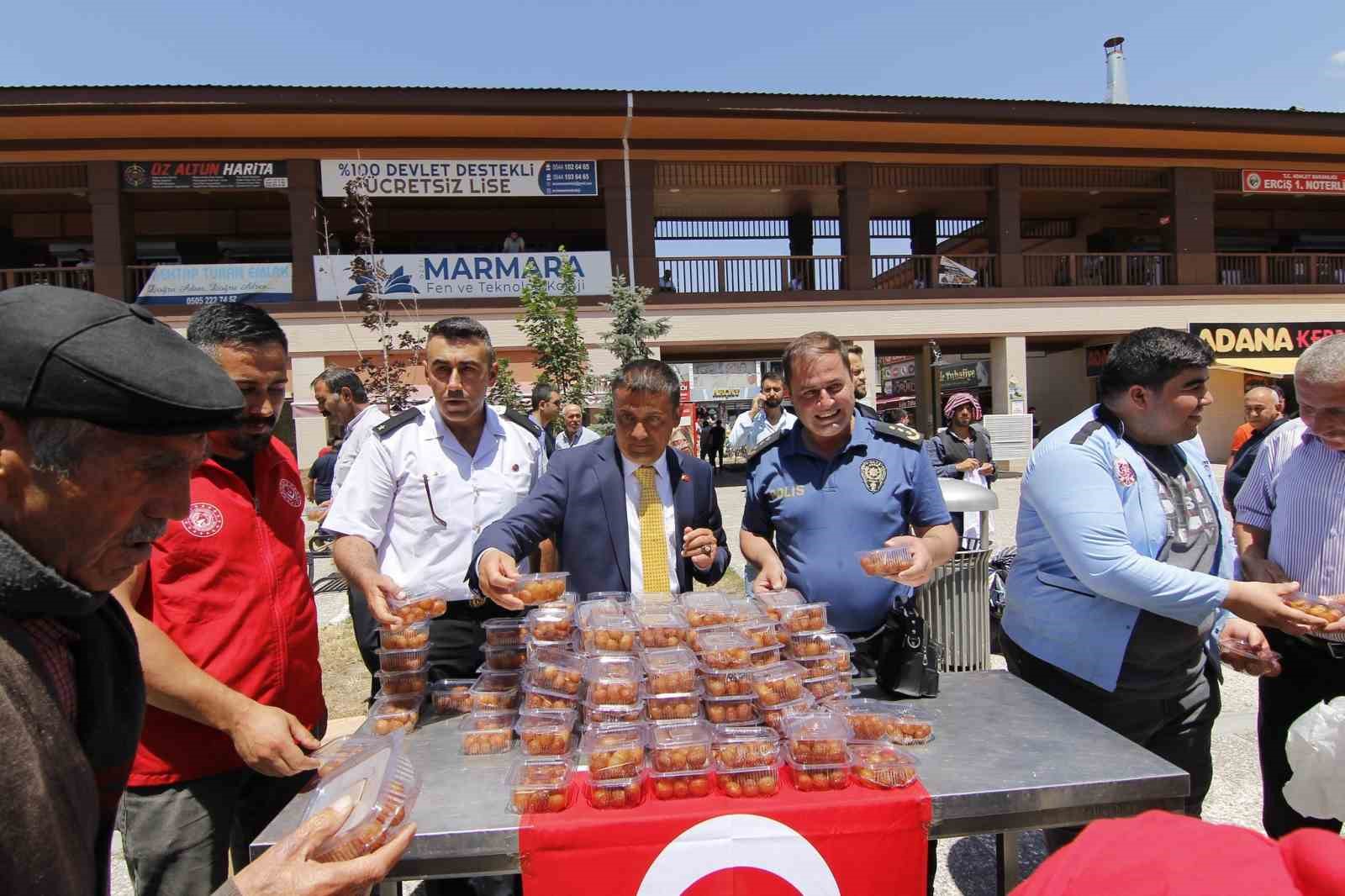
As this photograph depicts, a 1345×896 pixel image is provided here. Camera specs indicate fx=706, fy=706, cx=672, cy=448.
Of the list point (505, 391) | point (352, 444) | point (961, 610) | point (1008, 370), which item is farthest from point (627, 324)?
point (961, 610)

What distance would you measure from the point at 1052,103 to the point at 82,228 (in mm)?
23627

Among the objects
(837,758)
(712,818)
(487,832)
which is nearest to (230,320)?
(487,832)

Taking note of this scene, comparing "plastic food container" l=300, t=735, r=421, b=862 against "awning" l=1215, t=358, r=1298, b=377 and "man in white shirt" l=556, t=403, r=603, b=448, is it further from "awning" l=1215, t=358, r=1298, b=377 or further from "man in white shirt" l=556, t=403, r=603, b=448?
"awning" l=1215, t=358, r=1298, b=377

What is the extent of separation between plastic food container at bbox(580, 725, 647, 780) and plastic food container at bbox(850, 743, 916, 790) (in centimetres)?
57

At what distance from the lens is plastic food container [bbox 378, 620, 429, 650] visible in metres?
2.25

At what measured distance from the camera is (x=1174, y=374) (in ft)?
7.58

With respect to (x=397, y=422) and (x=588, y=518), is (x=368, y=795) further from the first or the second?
(x=397, y=422)

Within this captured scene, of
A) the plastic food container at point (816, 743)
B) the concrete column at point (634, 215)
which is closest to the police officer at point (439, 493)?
the plastic food container at point (816, 743)

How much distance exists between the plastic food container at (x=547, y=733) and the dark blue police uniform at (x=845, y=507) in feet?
3.56

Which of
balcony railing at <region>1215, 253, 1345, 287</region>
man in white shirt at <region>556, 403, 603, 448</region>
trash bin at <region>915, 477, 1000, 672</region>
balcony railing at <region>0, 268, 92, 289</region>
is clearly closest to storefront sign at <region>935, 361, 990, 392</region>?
balcony railing at <region>1215, 253, 1345, 287</region>

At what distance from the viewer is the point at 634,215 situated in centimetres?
1560

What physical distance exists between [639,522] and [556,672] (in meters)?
0.88

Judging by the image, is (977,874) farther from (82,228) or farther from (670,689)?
(82,228)

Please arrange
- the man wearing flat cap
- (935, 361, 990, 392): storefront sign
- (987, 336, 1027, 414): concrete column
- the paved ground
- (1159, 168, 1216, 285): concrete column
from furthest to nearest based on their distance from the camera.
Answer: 1. (935, 361, 990, 392): storefront sign
2. (1159, 168, 1216, 285): concrete column
3. (987, 336, 1027, 414): concrete column
4. the paved ground
5. the man wearing flat cap
